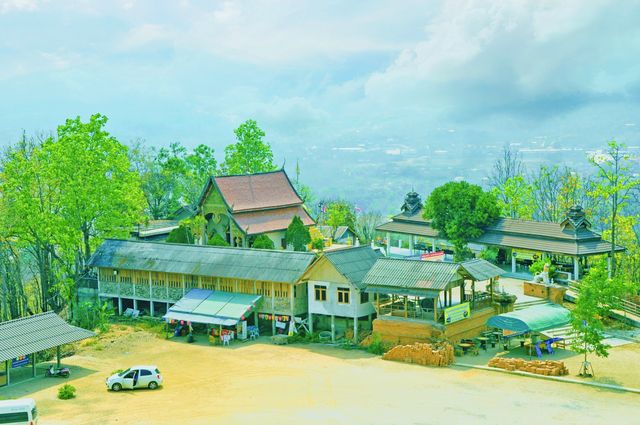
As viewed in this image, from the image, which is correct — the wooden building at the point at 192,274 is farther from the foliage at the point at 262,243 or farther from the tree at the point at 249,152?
the tree at the point at 249,152

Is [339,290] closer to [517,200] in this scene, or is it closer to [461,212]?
[461,212]

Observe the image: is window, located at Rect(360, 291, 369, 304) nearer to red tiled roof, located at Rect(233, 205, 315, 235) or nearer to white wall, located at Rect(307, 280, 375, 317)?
white wall, located at Rect(307, 280, 375, 317)

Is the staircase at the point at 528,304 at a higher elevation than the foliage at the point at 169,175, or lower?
lower

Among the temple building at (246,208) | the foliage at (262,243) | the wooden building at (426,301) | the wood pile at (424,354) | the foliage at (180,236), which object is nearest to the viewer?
the wood pile at (424,354)

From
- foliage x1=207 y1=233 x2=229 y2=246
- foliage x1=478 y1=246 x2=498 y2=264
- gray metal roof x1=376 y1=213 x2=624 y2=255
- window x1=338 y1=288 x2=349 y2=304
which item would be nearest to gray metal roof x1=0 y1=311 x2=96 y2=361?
window x1=338 y1=288 x2=349 y2=304

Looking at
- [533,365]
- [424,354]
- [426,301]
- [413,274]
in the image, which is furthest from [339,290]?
[533,365]

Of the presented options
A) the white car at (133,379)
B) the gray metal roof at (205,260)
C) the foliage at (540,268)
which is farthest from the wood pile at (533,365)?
the white car at (133,379)
